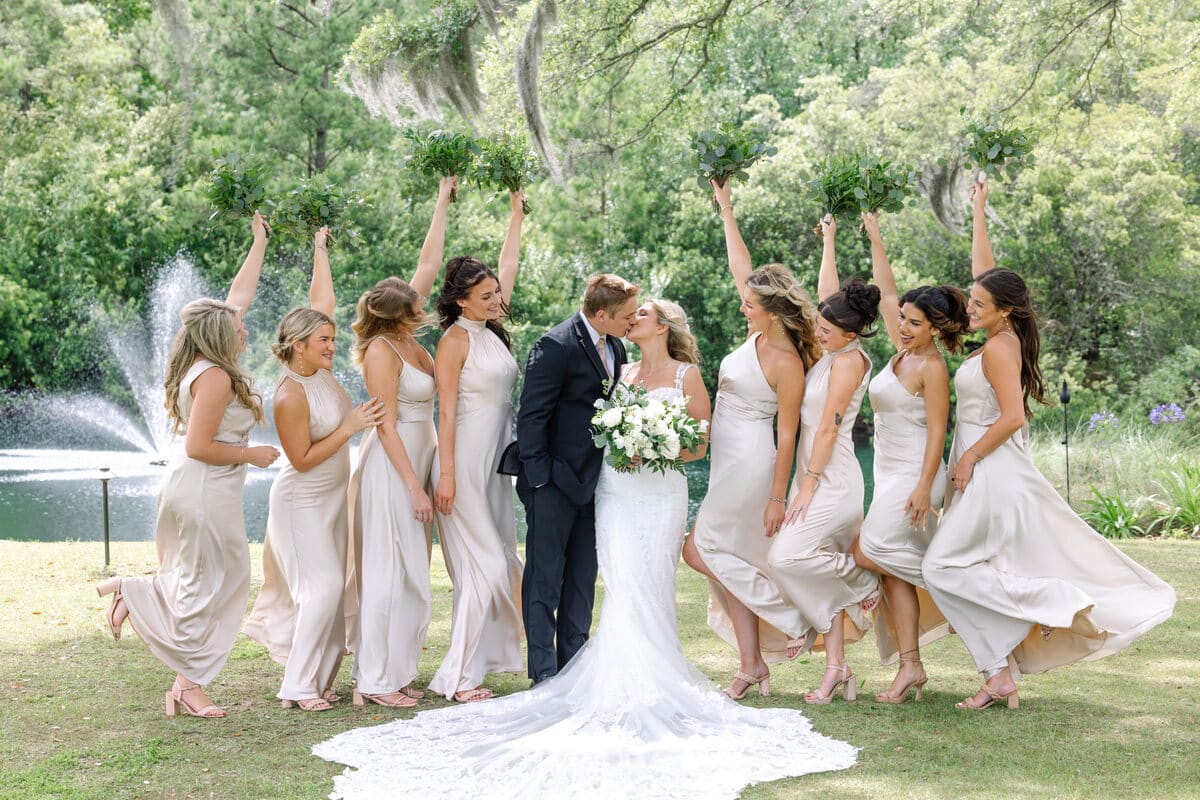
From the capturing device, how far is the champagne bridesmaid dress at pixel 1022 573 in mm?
5535

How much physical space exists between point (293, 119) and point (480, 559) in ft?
70.5

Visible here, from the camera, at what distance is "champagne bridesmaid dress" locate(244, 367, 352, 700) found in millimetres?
5820

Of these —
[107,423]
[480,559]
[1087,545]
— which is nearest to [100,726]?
[480,559]

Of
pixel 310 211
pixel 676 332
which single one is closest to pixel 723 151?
pixel 676 332

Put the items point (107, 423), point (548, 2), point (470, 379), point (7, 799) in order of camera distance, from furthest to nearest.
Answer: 1. point (107, 423)
2. point (548, 2)
3. point (470, 379)
4. point (7, 799)

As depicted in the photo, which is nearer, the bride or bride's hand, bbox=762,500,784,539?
the bride

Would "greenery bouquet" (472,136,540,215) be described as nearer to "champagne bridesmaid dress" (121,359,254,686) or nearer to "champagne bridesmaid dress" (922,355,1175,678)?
"champagne bridesmaid dress" (121,359,254,686)

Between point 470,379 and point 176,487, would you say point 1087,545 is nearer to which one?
point 470,379

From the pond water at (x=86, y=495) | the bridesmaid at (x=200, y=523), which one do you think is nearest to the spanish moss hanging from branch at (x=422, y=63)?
the pond water at (x=86, y=495)


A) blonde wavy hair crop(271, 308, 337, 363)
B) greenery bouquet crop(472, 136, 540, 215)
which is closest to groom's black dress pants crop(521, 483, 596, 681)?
blonde wavy hair crop(271, 308, 337, 363)

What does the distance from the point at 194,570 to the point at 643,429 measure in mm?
2193

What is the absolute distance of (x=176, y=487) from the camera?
5594 millimetres

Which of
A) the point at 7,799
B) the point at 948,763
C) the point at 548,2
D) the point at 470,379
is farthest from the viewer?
the point at 548,2

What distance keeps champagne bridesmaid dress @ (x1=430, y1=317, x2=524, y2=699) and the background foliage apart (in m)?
14.3
